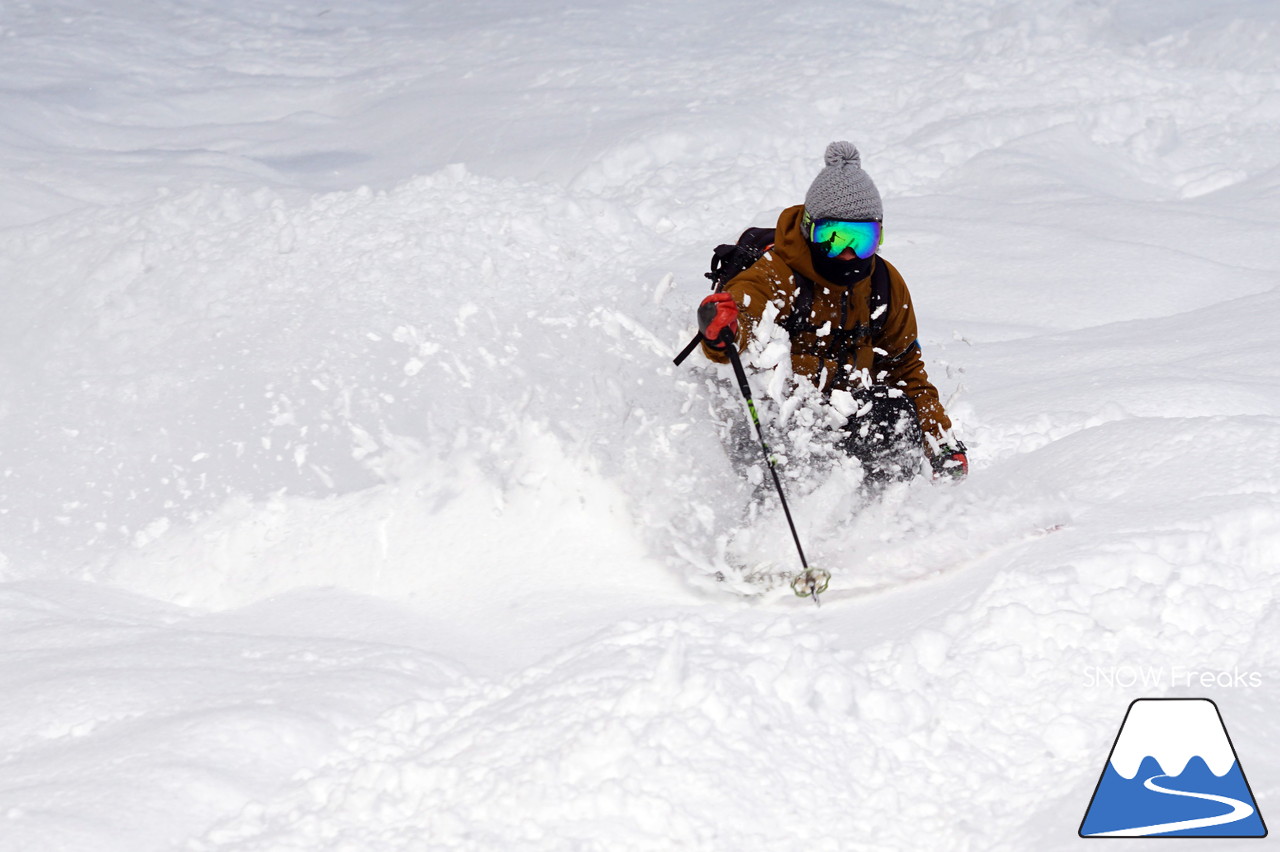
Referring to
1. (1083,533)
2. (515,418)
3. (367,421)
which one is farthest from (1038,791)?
(367,421)

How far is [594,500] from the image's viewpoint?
4285 mm

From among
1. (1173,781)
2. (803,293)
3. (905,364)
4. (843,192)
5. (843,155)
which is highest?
(843,155)

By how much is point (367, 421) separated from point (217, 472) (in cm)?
63

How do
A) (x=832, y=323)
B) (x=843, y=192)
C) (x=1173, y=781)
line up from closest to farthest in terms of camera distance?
1. (x=1173, y=781)
2. (x=843, y=192)
3. (x=832, y=323)

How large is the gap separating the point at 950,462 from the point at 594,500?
1376 mm

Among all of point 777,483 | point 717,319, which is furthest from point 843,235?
point 777,483

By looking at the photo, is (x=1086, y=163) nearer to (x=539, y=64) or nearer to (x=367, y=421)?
(x=539, y=64)

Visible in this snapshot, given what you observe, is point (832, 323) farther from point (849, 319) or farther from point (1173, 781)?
point (1173, 781)

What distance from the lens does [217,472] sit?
4598mm

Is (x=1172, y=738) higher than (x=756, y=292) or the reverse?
the reverse

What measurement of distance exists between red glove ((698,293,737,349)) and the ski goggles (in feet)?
1.34

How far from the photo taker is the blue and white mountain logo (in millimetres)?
2398

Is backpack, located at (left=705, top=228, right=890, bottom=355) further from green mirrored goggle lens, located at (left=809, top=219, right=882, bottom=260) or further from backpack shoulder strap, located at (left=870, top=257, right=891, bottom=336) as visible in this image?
green mirrored goggle lens, located at (left=809, top=219, right=882, bottom=260)

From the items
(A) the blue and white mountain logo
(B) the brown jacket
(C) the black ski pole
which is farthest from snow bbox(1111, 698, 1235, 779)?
(B) the brown jacket
